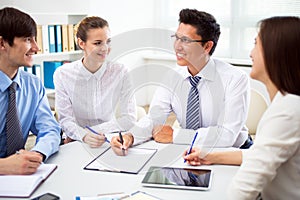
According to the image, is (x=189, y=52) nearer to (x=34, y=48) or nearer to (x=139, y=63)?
(x=34, y=48)

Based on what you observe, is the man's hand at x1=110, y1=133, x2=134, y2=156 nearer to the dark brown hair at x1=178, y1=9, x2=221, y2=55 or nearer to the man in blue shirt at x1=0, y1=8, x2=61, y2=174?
the man in blue shirt at x1=0, y1=8, x2=61, y2=174

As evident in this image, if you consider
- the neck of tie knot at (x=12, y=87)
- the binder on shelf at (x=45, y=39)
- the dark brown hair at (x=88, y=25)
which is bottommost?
the neck of tie knot at (x=12, y=87)

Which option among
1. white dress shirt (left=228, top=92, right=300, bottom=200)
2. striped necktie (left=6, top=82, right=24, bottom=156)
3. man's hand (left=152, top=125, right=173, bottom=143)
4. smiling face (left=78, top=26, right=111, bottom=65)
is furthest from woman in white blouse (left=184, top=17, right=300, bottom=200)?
smiling face (left=78, top=26, right=111, bottom=65)

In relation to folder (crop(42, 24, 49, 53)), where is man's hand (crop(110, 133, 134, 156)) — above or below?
below

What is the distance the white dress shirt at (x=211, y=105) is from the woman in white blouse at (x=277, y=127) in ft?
2.08

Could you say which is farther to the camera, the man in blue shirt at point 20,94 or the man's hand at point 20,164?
the man in blue shirt at point 20,94

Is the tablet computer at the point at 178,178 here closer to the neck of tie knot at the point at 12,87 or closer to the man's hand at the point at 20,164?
the man's hand at the point at 20,164

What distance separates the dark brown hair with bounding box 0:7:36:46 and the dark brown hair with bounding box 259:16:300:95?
3.91ft

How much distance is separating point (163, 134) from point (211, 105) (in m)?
0.35

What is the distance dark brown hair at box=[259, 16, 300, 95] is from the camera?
1.17 meters

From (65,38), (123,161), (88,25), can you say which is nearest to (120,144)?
(123,161)

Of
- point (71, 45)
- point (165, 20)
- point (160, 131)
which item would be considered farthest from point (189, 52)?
point (165, 20)

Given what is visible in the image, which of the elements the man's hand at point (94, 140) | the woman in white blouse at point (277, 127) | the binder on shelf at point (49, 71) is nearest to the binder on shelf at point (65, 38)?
the binder on shelf at point (49, 71)

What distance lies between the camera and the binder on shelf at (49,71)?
3952 millimetres
